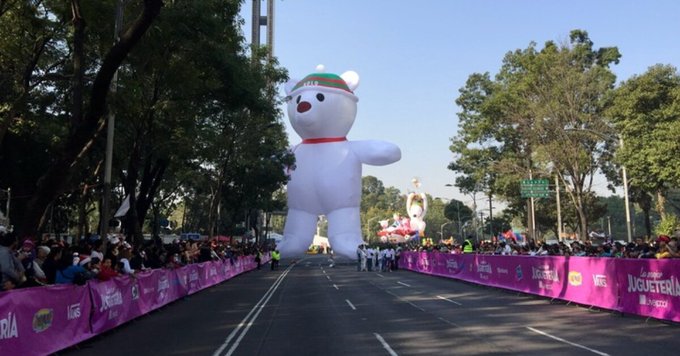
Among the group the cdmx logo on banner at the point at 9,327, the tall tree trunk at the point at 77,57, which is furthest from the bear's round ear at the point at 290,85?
the cdmx logo on banner at the point at 9,327

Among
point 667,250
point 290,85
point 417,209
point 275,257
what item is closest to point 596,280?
point 667,250

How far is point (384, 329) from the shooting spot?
11.2 meters

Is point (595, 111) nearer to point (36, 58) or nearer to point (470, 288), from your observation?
point (470, 288)

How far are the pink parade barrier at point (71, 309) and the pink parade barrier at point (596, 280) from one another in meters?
11.2

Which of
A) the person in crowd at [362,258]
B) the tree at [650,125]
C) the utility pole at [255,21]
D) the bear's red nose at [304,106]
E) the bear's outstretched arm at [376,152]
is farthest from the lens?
the utility pole at [255,21]

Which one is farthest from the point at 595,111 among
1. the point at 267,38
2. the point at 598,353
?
the point at 267,38

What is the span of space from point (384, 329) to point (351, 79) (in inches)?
1130

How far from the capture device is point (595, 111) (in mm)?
35719

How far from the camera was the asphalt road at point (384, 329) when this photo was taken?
9199mm

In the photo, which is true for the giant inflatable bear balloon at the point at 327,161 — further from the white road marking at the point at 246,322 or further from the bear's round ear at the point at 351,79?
the white road marking at the point at 246,322

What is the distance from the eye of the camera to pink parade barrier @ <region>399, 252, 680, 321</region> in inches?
462

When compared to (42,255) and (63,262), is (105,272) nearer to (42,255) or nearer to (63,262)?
(63,262)

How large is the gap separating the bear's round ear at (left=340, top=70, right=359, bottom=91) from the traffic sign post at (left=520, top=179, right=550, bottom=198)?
43.3 ft

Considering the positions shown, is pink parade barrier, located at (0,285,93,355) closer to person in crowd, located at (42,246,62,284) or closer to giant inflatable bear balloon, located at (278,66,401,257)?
person in crowd, located at (42,246,62,284)
